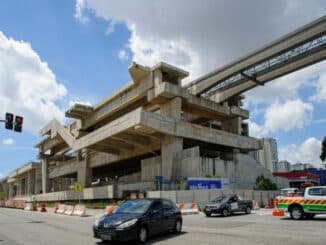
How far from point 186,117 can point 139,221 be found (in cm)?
5051

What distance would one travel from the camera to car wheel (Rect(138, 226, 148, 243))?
11.6m

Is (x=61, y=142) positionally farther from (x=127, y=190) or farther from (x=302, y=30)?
(x=302, y=30)

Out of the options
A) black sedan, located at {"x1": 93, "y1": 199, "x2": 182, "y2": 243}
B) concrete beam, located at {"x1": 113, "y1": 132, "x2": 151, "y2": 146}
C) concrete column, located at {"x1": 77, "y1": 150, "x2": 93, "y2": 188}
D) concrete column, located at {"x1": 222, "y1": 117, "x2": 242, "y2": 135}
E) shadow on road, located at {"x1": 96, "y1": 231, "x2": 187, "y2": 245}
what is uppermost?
concrete column, located at {"x1": 222, "y1": 117, "x2": 242, "y2": 135}

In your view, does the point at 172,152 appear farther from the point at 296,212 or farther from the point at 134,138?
the point at 296,212

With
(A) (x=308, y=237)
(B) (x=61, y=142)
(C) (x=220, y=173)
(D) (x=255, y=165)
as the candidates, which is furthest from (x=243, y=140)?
(A) (x=308, y=237)

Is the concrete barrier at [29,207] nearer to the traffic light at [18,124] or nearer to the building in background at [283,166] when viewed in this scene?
the traffic light at [18,124]

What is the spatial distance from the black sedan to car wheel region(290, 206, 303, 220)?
8300 millimetres

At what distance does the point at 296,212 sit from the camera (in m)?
19.8

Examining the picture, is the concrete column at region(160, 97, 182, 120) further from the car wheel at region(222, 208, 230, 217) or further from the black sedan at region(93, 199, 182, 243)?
the black sedan at region(93, 199, 182, 243)

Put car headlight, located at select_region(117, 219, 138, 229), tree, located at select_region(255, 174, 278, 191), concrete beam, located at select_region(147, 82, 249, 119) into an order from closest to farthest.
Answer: car headlight, located at select_region(117, 219, 138, 229)
concrete beam, located at select_region(147, 82, 249, 119)
tree, located at select_region(255, 174, 278, 191)

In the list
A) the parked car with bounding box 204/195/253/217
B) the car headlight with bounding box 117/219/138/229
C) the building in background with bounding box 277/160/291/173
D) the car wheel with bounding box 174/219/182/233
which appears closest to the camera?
the car headlight with bounding box 117/219/138/229

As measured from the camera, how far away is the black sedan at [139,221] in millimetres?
11122

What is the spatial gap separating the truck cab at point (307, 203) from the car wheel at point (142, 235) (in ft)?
35.6

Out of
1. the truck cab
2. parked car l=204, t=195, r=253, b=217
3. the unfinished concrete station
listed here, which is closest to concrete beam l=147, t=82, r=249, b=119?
the unfinished concrete station
